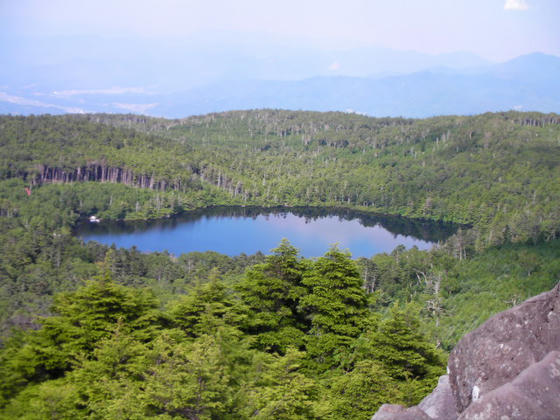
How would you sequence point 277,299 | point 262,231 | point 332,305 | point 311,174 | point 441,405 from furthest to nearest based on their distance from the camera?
point 311,174 < point 262,231 < point 277,299 < point 332,305 < point 441,405

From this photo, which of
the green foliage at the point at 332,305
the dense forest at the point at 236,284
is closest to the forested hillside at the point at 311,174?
the dense forest at the point at 236,284

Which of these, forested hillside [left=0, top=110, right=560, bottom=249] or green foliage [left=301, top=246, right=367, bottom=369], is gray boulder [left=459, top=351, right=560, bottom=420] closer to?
green foliage [left=301, top=246, right=367, bottom=369]

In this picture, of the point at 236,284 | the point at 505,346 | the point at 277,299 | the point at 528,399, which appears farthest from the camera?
the point at 236,284

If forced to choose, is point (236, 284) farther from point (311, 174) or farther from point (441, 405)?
point (311, 174)

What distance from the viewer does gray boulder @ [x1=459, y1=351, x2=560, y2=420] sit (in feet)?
22.0

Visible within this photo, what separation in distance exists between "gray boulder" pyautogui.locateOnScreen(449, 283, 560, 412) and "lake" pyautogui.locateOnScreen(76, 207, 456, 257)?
89066 millimetres

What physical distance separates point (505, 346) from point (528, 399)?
200cm

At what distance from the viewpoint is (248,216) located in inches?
5837

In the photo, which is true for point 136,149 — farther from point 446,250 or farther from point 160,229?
point 446,250

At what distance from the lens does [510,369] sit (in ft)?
27.4

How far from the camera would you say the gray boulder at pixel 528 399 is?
670 centimetres

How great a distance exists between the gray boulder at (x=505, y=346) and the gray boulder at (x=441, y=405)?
2.42 ft

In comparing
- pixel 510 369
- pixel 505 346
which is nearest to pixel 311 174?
pixel 505 346

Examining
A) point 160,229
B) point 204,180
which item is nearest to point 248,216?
point 160,229
